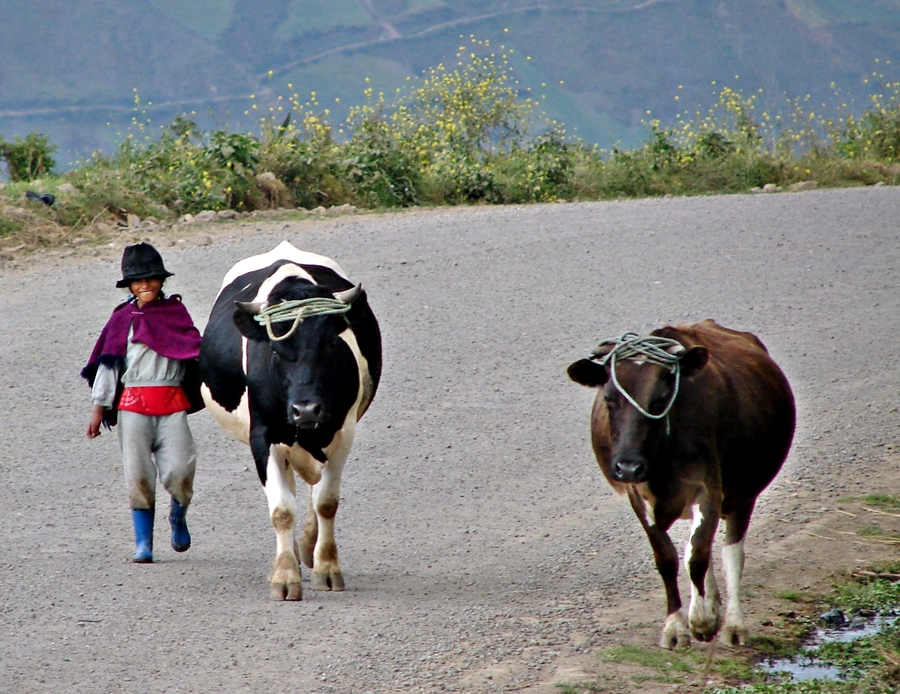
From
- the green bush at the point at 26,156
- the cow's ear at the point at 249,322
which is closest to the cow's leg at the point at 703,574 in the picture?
the cow's ear at the point at 249,322

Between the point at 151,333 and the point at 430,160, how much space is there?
41.0ft

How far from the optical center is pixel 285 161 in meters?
16.6

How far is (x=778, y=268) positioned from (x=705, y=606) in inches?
347

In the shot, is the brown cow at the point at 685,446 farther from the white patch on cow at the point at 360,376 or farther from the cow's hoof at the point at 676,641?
the white patch on cow at the point at 360,376

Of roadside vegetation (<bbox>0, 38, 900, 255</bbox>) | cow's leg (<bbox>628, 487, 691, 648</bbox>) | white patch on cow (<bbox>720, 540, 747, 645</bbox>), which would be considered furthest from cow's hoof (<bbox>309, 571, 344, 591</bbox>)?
roadside vegetation (<bbox>0, 38, 900, 255</bbox>)

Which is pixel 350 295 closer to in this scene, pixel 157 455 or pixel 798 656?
pixel 157 455

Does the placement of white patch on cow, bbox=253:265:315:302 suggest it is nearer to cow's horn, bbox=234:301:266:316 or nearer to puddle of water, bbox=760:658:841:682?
cow's horn, bbox=234:301:266:316

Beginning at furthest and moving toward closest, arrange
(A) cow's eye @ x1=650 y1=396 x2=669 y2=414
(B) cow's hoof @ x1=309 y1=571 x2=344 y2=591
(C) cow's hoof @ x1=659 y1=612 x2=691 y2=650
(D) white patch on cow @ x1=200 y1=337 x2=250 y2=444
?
(D) white patch on cow @ x1=200 y1=337 x2=250 y2=444, (B) cow's hoof @ x1=309 y1=571 x2=344 y2=591, (C) cow's hoof @ x1=659 y1=612 x2=691 y2=650, (A) cow's eye @ x1=650 y1=396 x2=669 y2=414

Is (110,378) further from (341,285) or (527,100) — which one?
(527,100)

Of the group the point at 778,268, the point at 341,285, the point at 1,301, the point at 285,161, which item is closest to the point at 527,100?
the point at 285,161

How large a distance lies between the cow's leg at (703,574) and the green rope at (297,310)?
193 cm

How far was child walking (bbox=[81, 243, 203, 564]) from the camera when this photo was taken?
6973mm

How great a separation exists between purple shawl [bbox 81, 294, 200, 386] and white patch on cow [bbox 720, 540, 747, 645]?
3.06 metres

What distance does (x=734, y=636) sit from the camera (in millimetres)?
5559
